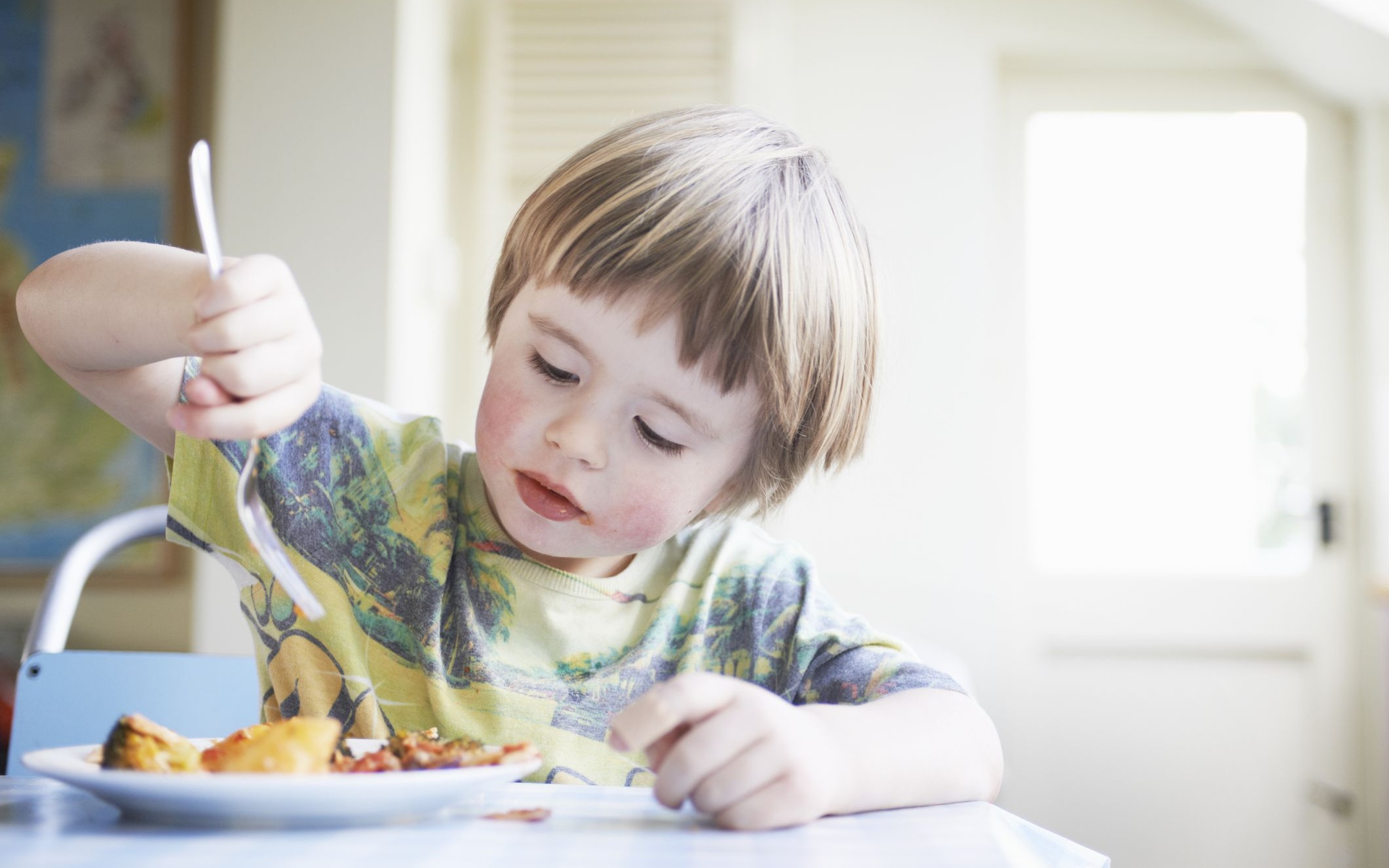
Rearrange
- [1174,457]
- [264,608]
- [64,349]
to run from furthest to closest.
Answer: [1174,457]
[264,608]
[64,349]

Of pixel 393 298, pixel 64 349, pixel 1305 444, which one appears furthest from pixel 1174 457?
pixel 64 349

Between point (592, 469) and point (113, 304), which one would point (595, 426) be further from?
point (113, 304)

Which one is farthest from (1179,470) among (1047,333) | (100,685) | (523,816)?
(523,816)

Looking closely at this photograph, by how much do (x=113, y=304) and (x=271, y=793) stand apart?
362 millimetres

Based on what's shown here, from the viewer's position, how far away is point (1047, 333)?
276 cm

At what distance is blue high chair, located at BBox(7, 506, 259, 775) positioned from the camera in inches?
32.6

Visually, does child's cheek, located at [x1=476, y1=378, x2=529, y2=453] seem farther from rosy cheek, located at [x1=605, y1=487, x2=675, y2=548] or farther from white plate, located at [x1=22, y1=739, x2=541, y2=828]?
white plate, located at [x1=22, y1=739, x2=541, y2=828]

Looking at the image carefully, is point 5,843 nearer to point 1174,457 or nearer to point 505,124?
point 505,124

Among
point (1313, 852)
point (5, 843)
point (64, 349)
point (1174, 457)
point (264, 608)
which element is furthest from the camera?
point (1174, 457)

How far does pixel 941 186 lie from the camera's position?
8.69ft

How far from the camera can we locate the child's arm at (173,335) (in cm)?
48

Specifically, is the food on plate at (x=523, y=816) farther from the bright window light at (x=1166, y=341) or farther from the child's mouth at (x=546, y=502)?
the bright window light at (x=1166, y=341)

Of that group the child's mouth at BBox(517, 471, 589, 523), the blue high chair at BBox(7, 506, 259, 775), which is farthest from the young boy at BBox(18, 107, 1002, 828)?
the blue high chair at BBox(7, 506, 259, 775)

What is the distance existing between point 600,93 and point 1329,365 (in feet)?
5.78
